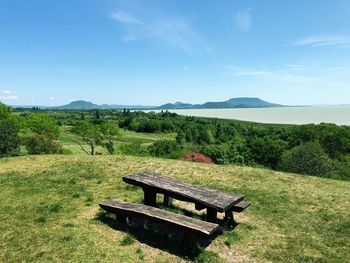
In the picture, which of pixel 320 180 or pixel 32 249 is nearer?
pixel 32 249

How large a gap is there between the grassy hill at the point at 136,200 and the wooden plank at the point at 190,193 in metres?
0.97

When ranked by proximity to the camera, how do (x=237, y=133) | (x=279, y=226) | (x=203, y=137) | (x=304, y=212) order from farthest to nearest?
(x=237, y=133) < (x=203, y=137) < (x=304, y=212) < (x=279, y=226)

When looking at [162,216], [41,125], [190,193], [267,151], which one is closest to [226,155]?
[267,151]

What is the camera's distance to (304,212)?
1102 centimetres

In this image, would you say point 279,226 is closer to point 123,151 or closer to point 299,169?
point 299,169

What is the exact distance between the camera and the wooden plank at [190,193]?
8.59 meters

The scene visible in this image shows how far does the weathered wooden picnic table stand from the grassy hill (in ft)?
2.15

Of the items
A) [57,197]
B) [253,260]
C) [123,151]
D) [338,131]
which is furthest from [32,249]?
[338,131]

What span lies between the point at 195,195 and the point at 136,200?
123 inches

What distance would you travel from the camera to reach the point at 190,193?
30.4 feet

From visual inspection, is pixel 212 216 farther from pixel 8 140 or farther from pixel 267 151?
pixel 267 151

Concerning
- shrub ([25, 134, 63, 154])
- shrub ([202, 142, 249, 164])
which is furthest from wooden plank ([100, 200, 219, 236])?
shrub ([202, 142, 249, 164])

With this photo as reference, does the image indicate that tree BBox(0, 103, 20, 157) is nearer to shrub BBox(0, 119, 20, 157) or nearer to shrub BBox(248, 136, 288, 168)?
shrub BBox(0, 119, 20, 157)

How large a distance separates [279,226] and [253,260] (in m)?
2.50
